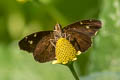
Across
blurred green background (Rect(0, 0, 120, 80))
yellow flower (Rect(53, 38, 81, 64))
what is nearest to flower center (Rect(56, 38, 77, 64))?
yellow flower (Rect(53, 38, 81, 64))

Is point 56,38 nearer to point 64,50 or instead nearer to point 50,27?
point 64,50

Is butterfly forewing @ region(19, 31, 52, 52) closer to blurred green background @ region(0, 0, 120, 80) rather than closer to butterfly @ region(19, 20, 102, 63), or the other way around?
butterfly @ region(19, 20, 102, 63)

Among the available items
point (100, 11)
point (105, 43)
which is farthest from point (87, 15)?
point (105, 43)

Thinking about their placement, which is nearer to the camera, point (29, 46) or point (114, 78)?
point (29, 46)

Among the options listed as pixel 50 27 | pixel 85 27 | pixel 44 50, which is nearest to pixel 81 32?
pixel 85 27

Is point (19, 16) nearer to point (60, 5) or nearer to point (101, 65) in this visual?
point (60, 5)

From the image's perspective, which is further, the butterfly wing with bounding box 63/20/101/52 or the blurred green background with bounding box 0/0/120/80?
the blurred green background with bounding box 0/0/120/80
